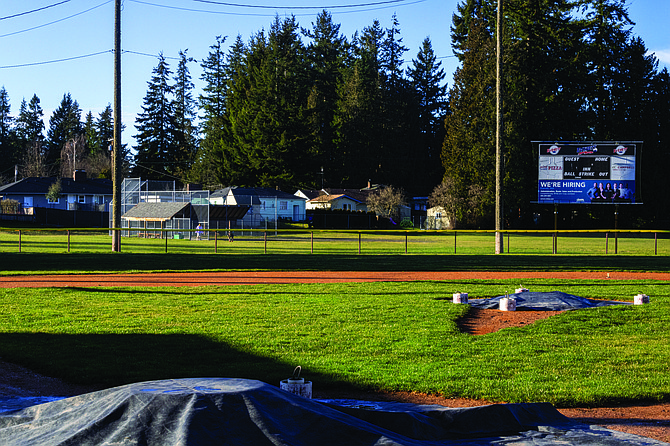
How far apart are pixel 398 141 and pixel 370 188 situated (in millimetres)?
9679

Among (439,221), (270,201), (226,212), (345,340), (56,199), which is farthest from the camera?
(270,201)

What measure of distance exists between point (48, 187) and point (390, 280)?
2706 inches

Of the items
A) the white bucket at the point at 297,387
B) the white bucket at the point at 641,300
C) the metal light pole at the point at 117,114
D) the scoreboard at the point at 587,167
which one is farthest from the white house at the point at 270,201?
the white bucket at the point at 297,387

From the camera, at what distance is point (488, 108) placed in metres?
65.0

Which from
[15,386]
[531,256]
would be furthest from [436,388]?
[531,256]

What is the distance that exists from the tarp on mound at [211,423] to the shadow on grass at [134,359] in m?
2.39

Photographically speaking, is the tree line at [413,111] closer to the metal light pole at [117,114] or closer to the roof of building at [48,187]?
the roof of building at [48,187]

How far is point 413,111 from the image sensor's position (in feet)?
323

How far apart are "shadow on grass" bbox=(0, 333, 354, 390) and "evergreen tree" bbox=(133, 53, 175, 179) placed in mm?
95931

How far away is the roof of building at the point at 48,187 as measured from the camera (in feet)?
249

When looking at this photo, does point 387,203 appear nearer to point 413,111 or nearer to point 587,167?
point 413,111

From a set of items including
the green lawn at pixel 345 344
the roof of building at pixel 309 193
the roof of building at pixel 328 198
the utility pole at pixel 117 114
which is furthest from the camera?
the roof of building at pixel 309 193

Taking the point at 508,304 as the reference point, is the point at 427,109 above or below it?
above

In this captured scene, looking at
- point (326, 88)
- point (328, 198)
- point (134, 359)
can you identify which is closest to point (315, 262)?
point (134, 359)
